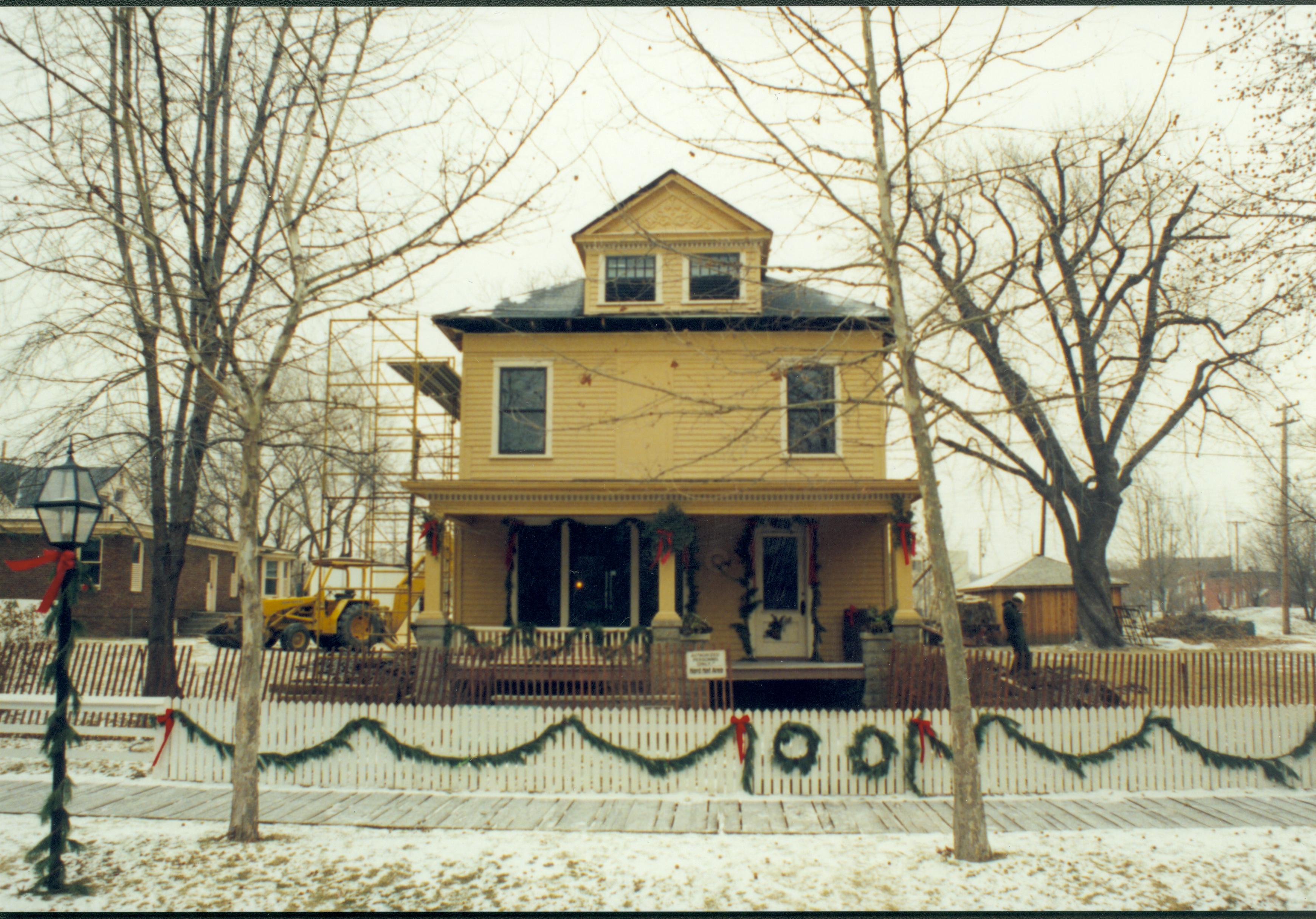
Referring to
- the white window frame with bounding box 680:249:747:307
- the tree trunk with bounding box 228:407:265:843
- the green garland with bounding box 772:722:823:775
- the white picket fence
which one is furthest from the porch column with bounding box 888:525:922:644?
the tree trunk with bounding box 228:407:265:843

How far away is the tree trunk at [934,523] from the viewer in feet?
21.4

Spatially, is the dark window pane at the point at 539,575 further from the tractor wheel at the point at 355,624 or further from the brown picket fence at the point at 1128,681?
the brown picket fence at the point at 1128,681

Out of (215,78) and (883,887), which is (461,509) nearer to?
(215,78)

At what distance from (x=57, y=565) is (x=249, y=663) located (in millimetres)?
1676

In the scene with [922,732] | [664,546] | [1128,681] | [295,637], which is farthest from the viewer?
[295,637]

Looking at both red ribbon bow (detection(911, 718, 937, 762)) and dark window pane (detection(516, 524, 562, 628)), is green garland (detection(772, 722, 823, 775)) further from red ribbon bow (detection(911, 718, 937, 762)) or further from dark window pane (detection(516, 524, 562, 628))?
dark window pane (detection(516, 524, 562, 628))

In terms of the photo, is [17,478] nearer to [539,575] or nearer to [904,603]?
[539,575]

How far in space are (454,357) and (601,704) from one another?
873 centimetres

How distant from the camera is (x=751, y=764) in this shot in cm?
859

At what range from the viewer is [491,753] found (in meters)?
8.86

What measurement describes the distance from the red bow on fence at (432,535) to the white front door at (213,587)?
20.4 m

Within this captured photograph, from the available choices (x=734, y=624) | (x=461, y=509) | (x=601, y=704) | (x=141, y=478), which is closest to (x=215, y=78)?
(x=141, y=478)

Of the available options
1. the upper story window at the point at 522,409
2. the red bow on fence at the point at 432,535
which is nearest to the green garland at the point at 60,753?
the red bow on fence at the point at 432,535

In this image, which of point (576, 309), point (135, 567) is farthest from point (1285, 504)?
Answer: point (135, 567)
